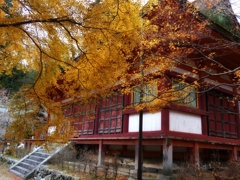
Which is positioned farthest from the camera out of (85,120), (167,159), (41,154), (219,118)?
(85,120)

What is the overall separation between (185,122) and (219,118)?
91.4 inches

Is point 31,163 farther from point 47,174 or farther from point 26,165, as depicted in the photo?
point 47,174

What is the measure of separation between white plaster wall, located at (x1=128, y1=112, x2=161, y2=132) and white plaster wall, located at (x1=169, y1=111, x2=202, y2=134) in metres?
0.39

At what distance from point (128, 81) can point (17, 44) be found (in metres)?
4.45

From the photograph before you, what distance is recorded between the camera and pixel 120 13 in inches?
126

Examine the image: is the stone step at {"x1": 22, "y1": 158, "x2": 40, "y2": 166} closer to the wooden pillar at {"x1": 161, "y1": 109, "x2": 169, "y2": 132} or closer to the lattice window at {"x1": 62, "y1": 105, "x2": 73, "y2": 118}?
the lattice window at {"x1": 62, "y1": 105, "x2": 73, "y2": 118}

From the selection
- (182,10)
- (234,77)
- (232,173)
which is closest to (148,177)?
(232,173)

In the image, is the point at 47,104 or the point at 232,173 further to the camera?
the point at 232,173

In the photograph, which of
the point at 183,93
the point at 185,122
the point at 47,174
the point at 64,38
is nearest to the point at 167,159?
the point at 185,122

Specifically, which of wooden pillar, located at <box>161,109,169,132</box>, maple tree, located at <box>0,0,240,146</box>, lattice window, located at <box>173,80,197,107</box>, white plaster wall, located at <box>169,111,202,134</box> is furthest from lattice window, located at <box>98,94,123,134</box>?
maple tree, located at <box>0,0,240,146</box>

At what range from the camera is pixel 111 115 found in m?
8.65

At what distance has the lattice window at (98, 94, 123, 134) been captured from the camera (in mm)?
8180

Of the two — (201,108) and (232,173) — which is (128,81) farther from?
(232,173)

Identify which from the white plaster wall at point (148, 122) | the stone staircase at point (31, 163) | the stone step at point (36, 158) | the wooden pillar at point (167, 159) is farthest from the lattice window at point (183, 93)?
the stone step at point (36, 158)
